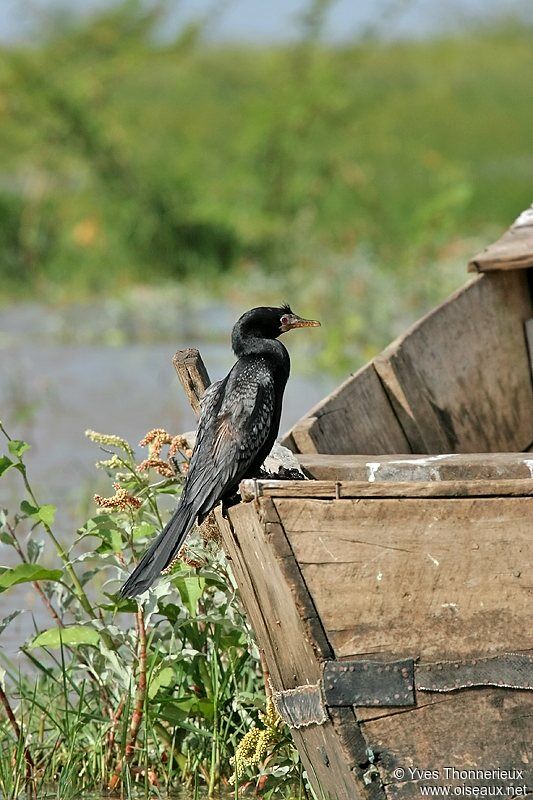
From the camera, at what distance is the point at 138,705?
307 cm

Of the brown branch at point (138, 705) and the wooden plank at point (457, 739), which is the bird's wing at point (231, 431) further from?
the wooden plank at point (457, 739)

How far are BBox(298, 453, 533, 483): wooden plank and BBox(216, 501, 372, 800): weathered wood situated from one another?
40 centimetres

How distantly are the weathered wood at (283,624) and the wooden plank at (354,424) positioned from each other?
628mm

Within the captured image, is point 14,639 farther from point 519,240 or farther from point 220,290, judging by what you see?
point 220,290

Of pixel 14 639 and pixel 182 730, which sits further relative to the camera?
pixel 14 639

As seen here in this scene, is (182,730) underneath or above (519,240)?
underneath

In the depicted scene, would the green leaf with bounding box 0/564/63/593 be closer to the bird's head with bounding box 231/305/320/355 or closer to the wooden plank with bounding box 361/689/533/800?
the bird's head with bounding box 231/305/320/355

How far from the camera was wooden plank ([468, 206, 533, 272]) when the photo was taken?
4574mm

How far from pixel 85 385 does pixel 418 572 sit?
6.25m

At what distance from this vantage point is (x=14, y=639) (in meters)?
4.39

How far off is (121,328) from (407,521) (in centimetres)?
778

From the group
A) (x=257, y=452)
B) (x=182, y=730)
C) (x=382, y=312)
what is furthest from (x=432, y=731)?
(x=382, y=312)

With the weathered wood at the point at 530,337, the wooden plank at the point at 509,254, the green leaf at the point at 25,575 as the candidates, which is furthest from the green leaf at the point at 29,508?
the weathered wood at the point at 530,337

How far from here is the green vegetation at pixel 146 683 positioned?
3.02 meters
